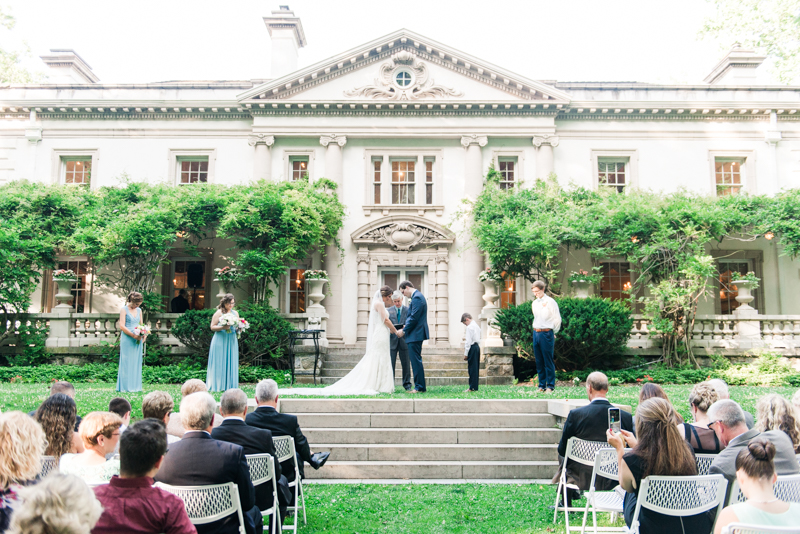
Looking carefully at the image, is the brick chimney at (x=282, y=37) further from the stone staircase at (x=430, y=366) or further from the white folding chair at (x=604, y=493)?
the white folding chair at (x=604, y=493)

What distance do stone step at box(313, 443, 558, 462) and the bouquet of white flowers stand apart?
12.6 ft

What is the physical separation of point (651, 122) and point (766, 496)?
61.5ft

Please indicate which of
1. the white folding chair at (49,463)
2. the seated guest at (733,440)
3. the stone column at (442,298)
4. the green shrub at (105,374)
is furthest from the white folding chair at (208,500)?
the stone column at (442,298)

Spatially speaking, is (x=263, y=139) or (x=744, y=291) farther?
(x=263, y=139)

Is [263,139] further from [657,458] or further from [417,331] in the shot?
[657,458]

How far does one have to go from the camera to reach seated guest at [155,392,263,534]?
401 centimetres

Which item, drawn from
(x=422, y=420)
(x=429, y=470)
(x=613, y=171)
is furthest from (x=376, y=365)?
(x=613, y=171)

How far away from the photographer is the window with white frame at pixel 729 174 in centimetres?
1966

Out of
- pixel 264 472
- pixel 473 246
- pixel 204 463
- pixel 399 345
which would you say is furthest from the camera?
pixel 473 246

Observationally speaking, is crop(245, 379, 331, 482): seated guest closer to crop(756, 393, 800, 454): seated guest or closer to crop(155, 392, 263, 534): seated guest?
crop(155, 392, 263, 534): seated guest

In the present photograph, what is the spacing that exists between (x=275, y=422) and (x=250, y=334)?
33.6 feet

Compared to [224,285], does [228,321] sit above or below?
below

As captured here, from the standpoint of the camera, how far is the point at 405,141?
19859 millimetres

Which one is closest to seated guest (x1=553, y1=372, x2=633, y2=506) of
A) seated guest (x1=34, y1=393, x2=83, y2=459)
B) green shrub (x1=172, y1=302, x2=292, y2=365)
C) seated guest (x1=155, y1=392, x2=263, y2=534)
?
seated guest (x1=155, y1=392, x2=263, y2=534)
